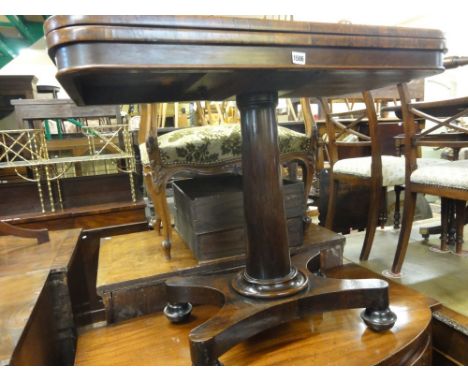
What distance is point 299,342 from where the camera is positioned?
0.88 meters

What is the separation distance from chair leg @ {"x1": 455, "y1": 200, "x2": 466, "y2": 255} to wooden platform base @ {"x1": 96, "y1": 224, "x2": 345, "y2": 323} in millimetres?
750

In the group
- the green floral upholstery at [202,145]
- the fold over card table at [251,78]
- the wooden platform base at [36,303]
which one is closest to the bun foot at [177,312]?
the fold over card table at [251,78]

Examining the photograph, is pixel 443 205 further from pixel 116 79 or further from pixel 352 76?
pixel 116 79

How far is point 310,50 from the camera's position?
2.11 ft

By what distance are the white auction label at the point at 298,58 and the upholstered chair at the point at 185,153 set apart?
620mm

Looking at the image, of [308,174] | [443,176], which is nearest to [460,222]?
[443,176]

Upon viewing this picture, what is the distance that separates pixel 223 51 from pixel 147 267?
32.4 inches

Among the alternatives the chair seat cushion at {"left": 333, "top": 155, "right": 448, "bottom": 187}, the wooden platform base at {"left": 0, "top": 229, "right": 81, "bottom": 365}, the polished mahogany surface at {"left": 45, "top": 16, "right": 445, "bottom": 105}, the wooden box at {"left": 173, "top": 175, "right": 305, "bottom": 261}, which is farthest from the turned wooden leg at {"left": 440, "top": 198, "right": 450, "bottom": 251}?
the wooden platform base at {"left": 0, "top": 229, "right": 81, "bottom": 365}

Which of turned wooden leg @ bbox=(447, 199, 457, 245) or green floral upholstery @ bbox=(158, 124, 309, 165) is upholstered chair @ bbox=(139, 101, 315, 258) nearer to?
green floral upholstery @ bbox=(158, 124, 309, 165)

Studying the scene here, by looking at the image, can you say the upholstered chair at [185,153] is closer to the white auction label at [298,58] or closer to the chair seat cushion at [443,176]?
the chair seat cushion at [443,176]

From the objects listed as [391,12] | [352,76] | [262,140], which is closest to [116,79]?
[262,140]

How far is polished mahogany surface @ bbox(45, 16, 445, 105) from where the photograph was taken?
0.53m

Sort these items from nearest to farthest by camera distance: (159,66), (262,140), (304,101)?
(159,66), (262,140), (304,101)

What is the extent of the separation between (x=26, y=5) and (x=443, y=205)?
2405mm
